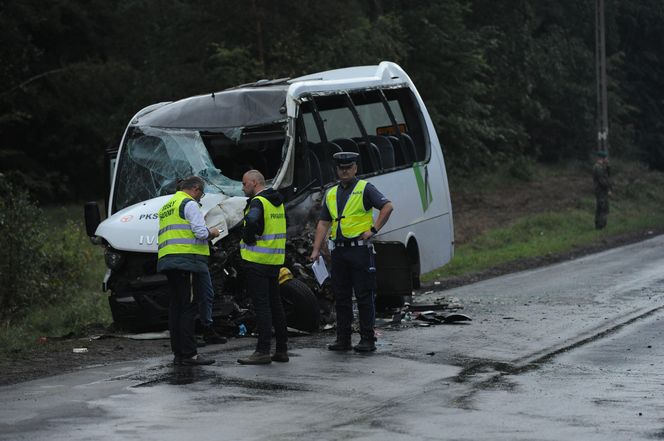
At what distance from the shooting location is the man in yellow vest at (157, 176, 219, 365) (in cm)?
1188

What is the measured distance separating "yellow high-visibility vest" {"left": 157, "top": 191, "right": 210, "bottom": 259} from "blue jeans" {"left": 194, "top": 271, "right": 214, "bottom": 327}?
0.31 meters

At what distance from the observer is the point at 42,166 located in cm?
4569

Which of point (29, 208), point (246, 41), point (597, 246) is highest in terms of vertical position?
point (246, 41)

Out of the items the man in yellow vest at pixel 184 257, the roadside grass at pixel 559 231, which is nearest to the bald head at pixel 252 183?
the man in yellow vest at pixel 184 257

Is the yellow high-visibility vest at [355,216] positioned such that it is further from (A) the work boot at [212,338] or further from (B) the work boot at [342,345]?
(A) the work boot at [212,338]

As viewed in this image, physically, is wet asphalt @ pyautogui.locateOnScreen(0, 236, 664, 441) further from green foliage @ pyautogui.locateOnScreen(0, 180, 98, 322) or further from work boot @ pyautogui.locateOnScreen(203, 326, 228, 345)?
green foliage @ pyautogui.locateOnScreen(0, 180, 98, 322)

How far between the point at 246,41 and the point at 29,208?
18827mm

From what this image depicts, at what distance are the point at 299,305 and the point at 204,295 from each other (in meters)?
1.92

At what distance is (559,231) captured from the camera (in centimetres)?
3275

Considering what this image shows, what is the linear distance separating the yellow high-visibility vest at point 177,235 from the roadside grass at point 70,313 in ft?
8.76

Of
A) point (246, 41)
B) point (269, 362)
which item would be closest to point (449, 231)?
point (269, 362)

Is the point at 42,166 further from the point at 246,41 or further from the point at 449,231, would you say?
the point at 449,231

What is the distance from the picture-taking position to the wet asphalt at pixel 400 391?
872cm

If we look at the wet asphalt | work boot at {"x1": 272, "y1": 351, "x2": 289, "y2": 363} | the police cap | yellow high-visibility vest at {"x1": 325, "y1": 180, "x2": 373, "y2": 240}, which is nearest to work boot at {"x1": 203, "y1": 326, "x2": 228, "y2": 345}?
the wet asphalt
